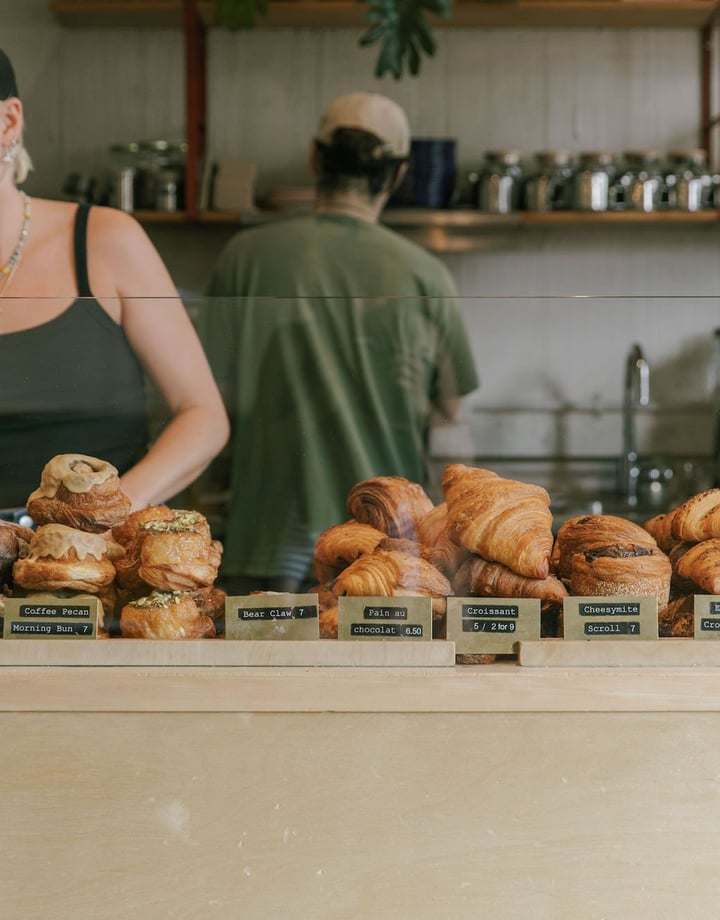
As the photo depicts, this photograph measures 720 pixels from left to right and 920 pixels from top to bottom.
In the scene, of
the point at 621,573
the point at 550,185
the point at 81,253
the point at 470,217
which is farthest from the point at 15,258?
the point at 550,185

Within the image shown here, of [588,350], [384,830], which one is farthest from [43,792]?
[588,350]

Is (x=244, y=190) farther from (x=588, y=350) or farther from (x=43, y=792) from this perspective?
(x=43, y=792)

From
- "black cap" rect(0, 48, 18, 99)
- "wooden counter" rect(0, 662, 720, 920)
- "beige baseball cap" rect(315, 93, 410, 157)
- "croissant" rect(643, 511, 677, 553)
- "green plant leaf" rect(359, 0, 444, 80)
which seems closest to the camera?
"wooden counter" rect(0, 662, 720, 920)

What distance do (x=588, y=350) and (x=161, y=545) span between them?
0.41 m

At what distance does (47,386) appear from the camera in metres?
0.83

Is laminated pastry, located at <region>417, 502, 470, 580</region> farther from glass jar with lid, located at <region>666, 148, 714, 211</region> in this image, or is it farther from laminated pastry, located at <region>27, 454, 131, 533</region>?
glass jar with lid, located at <region>666, 148, 714, 211</region>

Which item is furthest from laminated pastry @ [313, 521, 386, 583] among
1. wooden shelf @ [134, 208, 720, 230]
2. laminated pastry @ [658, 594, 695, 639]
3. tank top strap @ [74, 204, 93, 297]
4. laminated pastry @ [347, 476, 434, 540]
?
wooden shelf @ [134, 208, 720, 230]

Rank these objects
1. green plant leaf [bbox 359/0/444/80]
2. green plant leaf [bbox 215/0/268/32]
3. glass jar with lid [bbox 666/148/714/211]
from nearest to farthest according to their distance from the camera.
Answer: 1. green plant leaf [bbox 359/0/444/80]
2. green plant leaf [bbox 215/0/268/32]
3. glass jar with lid [bbox 666/148/714/211]

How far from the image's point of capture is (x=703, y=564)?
0.79 metres

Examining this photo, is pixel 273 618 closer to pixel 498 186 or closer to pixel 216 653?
pixel 216 653

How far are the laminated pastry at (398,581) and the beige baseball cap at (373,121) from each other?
1.19 meters

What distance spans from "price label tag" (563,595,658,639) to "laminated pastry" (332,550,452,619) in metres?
0.09

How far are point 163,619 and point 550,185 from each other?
7.43ft

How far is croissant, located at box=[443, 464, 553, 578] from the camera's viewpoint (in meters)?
0.78
